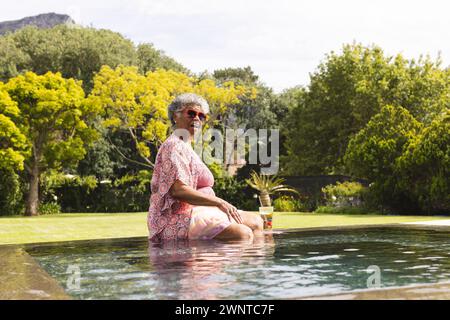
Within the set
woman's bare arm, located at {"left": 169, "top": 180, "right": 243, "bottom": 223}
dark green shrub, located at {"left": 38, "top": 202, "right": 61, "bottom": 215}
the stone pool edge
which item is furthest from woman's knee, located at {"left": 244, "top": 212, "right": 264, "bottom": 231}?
dark green shrub, located at {"left": 38, "top": 202, "right": 61, "bottom": 215}

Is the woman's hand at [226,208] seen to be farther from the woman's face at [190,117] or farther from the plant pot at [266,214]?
the plant pot at [266,214]

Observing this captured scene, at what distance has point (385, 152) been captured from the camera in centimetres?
2277

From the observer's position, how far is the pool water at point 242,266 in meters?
3.42

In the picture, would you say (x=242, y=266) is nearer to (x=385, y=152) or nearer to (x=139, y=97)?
(x=385, y=152)

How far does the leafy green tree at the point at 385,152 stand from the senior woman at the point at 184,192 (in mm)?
16385

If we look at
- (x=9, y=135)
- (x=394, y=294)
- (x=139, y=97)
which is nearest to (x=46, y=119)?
(x=9, y=135)

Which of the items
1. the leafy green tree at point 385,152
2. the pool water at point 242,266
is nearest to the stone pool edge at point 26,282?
the pool water at point 242,266

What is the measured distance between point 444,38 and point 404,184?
14038mm

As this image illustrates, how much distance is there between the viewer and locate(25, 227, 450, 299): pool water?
342cm

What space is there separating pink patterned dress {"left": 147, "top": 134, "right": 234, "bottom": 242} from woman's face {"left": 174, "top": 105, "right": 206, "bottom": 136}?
0.16 metres

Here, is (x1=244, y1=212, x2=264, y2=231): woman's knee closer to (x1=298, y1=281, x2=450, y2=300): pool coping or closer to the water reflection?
the water reflection

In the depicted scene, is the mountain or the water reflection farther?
the mountain

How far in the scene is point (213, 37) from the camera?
37500 mm

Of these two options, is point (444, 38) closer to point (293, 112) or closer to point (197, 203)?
point (293, 112)
